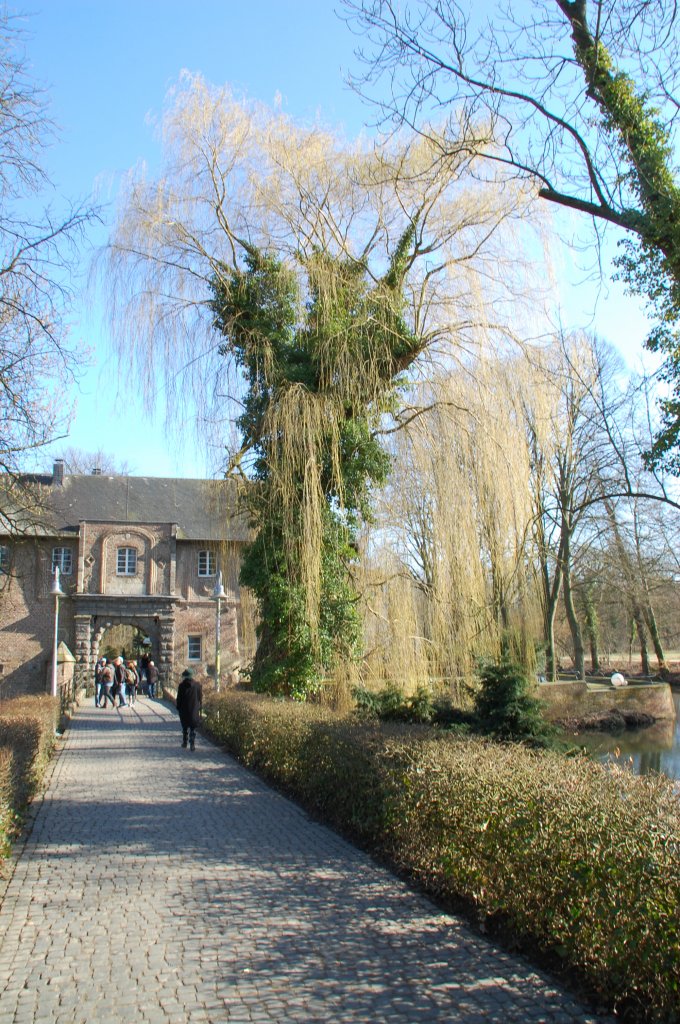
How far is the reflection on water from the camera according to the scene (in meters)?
21.4

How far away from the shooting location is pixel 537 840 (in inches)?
202

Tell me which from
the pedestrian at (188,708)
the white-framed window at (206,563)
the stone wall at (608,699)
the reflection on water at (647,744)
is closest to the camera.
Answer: the pedestrian at (188,708)

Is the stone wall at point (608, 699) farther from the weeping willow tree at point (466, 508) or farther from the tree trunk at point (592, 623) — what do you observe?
the weeping willow tree at point (466, 508)

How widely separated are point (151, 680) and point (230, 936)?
1349 inches

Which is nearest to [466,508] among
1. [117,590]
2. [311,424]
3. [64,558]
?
[311,424]

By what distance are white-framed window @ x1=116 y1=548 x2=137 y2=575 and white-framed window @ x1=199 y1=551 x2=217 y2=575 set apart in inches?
121

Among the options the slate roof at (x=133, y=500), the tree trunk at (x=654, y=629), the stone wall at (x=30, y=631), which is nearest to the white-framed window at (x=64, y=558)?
the stone wall at (x=30, y=631)

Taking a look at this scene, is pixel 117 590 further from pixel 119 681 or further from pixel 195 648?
pixel 119 681

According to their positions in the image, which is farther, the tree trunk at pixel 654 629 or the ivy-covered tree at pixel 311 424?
the tree trunk at pixel 654 629

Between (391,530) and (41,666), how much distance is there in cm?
2839

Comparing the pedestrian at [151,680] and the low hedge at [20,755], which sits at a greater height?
the pedestrian at [151,680]

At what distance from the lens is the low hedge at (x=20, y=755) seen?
24.2ft

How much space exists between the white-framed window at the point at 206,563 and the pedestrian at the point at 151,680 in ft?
16.1

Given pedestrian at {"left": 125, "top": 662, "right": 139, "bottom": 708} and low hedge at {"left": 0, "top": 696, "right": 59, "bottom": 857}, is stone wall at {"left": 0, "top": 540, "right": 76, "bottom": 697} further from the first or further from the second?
low hedge at {"left": 0, "top": 696, "right": 59, "bottom": 857}
